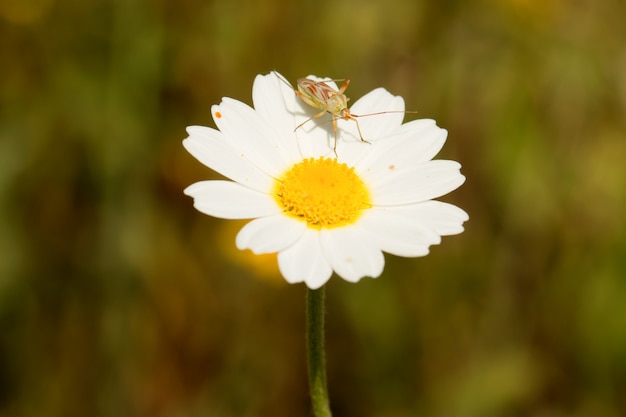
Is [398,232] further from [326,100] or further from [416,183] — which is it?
[326,100]

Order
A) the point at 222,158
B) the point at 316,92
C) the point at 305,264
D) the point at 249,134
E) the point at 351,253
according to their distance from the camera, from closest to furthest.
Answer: the point at 305,264 → the point at 351,253 → the point at 222,158 → the point at 249,134 → the point at 316,92

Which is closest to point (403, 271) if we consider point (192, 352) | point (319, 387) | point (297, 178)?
point (192, 352)

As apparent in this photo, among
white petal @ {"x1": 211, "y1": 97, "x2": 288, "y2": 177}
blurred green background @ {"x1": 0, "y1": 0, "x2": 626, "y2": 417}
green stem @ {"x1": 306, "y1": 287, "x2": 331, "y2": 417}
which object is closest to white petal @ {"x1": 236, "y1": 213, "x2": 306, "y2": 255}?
green stem @ {"x1": 306, "y1": 287, "x2": 331, "y2": 417}

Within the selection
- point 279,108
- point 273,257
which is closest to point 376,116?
point 279,108

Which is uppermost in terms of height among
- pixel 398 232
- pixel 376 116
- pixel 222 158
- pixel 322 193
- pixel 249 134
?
pixel 376 116

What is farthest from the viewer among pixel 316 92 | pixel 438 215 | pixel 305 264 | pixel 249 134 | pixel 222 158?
pixel 316 92

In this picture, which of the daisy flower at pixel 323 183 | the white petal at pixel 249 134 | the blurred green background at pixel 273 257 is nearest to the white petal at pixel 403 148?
the daisy flower at pixel 323 183

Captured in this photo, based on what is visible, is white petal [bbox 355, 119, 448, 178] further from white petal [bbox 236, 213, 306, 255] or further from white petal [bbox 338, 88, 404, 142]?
white petal [bbox 236, 213, 306, 255]
